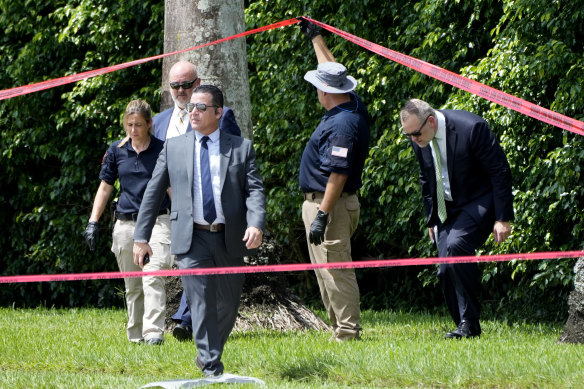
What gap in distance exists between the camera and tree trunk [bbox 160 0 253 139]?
28.5ft

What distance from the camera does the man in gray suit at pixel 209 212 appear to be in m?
5.94

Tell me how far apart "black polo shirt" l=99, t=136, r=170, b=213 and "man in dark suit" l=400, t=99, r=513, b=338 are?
2077 millimetres

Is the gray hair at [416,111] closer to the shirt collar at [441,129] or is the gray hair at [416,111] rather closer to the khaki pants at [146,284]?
the shirt collar at [441,129]

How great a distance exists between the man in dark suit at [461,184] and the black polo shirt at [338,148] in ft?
1.21

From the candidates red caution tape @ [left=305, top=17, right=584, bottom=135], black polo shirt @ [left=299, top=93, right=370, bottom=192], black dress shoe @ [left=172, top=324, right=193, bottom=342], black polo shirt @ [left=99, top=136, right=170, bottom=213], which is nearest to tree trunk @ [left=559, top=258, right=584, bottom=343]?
red caution tape @ [left=305, top=17, right=584, bottom=135]

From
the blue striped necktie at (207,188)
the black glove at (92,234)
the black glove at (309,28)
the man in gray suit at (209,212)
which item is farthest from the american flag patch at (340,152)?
the black glove at (92,234)

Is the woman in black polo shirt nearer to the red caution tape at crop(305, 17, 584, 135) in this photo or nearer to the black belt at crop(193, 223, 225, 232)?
the black belt at crop(193, 223, 225, 232)

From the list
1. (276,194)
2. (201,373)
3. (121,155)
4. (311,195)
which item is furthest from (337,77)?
(276,194)

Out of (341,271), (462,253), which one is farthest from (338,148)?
(462,253)

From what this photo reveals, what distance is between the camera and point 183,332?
25.1 feet

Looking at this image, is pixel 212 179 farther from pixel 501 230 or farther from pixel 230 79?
pixel 230 79

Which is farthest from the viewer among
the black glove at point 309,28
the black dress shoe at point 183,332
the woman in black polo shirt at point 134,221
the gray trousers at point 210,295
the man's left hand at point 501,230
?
the black glove at point 309,28

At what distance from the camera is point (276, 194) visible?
12.1 meters

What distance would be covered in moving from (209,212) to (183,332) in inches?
78.1
